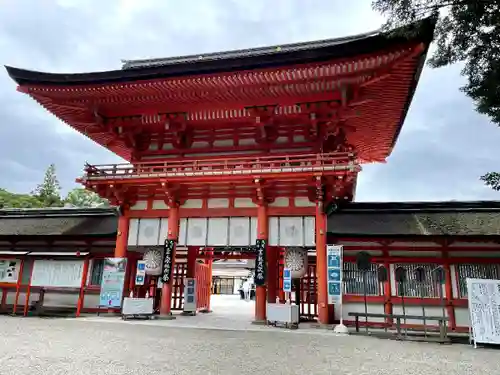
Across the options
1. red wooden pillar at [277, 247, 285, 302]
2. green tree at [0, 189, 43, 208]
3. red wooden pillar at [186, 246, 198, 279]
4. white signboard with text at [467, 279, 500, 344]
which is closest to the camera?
white signboard with text at [467, 279, 500, 344]

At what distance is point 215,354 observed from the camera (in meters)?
7.29

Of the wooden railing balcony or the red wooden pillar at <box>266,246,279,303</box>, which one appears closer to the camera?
the wooden railing balcony

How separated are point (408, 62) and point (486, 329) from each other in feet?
25.4

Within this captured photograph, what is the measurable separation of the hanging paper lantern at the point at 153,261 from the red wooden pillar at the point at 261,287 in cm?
421

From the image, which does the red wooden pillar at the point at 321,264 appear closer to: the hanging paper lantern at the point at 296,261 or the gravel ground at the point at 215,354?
the hanging paper lantern at the point at 296,261

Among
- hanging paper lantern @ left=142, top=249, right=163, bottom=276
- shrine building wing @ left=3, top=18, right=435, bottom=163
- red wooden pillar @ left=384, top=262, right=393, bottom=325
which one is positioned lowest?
red wooden pillar @ left=384, top=262, right=393, bottom=325

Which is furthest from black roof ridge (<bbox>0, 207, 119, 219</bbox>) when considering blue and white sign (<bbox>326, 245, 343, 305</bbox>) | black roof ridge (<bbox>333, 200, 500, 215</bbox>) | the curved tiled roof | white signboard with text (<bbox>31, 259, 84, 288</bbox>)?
black roof ridge (<bbox>333, 200, 500, 215</bbox>)

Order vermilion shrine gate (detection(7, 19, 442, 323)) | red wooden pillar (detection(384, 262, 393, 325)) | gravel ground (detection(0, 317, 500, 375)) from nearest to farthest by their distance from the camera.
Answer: gravel ground (detection(0, 317, 500, 375)) < vermilion shrine gate (detection(7, 19, 442, 323)) < red wooden pillar (detection(384, 262, 393, 325))

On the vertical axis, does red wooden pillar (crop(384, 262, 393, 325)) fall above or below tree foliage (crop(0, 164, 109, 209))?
below

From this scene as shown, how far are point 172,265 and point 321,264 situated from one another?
5.51 metres

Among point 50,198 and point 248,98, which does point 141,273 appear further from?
point 50,198

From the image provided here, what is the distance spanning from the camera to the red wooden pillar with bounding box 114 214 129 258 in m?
14.8

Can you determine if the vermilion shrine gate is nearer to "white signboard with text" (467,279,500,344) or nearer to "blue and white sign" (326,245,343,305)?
"blue and white sign" (326,245,343,305)

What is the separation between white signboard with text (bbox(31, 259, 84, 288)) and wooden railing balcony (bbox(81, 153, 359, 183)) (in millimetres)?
3281
